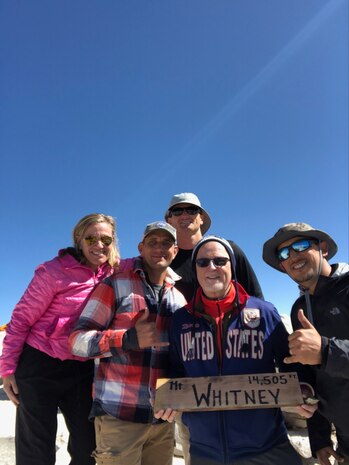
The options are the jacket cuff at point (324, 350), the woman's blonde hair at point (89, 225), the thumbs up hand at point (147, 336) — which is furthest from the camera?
the woman's blonde hair at point (89, 225)

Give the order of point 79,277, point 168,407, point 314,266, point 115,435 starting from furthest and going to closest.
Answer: point 79,277 < point 314,266 < point 115,435 < point 168,407

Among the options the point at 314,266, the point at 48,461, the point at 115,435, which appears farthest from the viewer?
the point at 48,461

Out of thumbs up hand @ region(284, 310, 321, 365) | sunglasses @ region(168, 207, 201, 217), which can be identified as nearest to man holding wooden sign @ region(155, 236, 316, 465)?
thumbs up hand @ region(284, 310, 321, 365)

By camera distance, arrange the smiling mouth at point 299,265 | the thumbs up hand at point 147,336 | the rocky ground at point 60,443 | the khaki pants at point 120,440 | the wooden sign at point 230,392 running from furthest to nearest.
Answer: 1. the rocky ground at point 60,443
2. the smiling mouth at point 299,265
3. the khaki pants at point 120,440
4. the thumbs up hand at point 147,336
5. the wooden sign at point 230,392

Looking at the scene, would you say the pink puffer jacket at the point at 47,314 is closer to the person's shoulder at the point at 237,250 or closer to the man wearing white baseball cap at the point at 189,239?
the man wearing white baseball cap at the point at 189,239

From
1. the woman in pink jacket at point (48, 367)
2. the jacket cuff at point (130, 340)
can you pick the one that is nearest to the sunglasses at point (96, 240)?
the woman in pink jacket at point (48, 367)

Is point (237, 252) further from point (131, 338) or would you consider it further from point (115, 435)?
point (115, 435)

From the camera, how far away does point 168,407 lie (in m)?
2.97

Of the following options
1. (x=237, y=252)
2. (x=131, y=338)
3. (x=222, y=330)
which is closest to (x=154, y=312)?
(x=131, y=338)

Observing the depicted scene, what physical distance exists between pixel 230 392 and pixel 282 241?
209 centimetres

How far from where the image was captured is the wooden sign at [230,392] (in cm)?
291

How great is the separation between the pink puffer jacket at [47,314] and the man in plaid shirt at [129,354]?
2.40ft

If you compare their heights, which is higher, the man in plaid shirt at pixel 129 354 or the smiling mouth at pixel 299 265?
the smiling mouth at pixel 299 265

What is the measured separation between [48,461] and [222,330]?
124 inches
